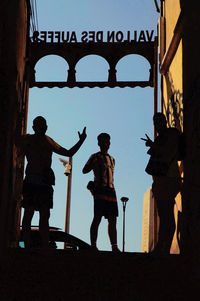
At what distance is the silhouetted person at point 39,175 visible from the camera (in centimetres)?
870

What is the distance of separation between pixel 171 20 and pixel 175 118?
7.09 feet

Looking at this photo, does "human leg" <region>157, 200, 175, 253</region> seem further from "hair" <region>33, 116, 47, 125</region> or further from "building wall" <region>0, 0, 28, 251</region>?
"building wall" <region>0, 0, 28, 251</region>

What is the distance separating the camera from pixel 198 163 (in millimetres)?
8297

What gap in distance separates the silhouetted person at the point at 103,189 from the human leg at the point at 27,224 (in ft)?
3.82

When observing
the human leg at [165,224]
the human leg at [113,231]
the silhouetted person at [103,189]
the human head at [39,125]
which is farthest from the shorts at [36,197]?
the human leg at [165,224]

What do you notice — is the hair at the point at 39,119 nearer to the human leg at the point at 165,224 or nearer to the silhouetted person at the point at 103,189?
the silhouetted person at the point at 103,189

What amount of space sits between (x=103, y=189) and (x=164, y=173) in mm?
1244

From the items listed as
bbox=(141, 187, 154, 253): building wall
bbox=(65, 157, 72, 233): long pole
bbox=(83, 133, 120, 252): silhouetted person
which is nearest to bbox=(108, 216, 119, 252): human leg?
bbox=(83, 133, 120, 252): silhouetted person

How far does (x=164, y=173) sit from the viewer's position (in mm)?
8812

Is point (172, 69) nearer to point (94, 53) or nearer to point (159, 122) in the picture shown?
point (94, 53)

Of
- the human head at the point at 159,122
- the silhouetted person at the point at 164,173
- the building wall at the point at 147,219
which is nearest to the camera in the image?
the silhouetted person at the point at 164,173

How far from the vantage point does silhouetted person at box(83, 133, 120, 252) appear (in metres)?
9.53

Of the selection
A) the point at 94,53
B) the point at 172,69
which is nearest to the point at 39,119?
the point at 172,69

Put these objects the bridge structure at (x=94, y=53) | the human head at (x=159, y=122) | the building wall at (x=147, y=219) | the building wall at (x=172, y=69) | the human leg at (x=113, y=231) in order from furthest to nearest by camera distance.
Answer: the building wall at (x=147, y=219)
the bridge structure at (x=94, y=53)
the building wall at (x=172, y=69)
the human leg at (x=113, y=231)
the human head at (x=159, y=122)
